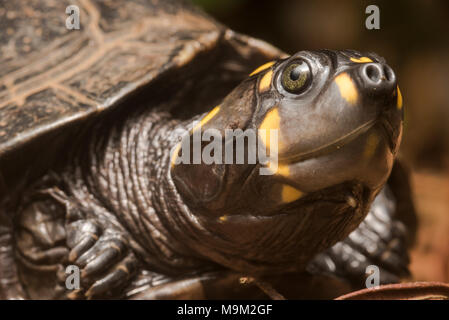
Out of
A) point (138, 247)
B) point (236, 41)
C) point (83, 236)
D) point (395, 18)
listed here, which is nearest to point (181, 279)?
point (138, 247)

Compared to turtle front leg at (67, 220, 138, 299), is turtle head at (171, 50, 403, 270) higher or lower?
higher

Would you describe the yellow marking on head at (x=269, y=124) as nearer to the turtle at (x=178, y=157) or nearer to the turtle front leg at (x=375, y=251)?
the turtle at (x=178, y=157)

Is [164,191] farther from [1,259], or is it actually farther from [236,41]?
[236,41]

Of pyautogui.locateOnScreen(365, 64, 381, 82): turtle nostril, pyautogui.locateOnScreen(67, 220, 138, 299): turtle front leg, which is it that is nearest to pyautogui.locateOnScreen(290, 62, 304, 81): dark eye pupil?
pyautogui.locateOnScreen(365, 64, 381, 82): turtle nostril

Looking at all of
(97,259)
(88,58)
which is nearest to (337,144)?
(97,259)

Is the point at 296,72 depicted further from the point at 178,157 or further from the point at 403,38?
the point at 403,38

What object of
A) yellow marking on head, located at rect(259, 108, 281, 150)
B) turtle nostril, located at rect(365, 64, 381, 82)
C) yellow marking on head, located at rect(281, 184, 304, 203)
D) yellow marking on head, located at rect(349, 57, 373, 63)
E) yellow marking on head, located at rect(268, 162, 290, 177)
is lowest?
yellow marking on head, located at rect(281, 184, 304, 203)

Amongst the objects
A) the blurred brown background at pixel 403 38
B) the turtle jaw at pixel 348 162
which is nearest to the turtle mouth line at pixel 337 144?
the turtle jaw at pixel 348 162

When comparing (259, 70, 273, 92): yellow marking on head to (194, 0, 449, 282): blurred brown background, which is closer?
(259, 70, 273, 92): yellow marking on head

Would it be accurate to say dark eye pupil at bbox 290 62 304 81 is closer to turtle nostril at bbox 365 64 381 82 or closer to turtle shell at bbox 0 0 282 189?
turtle nostril at bbox 365 64 381 82
